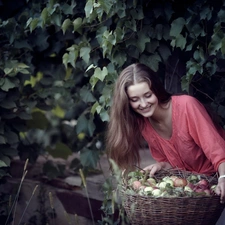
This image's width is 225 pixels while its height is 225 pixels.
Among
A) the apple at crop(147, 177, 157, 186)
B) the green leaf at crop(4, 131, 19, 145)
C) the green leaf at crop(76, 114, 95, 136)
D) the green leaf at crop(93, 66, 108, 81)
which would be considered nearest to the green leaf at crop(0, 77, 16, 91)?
the green leaf at crop(4, 131, 19, 145)

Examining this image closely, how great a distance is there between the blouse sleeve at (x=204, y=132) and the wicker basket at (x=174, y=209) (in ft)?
0.97

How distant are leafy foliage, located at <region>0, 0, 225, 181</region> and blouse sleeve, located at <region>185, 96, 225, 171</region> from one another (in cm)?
35

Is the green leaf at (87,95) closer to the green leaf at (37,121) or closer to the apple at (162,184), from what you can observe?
the green leaf at (37,121)

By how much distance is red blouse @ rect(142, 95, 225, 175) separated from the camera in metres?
3.61

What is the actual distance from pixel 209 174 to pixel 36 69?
2.02 meters

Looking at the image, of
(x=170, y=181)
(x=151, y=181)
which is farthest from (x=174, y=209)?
(x=151, y=181)

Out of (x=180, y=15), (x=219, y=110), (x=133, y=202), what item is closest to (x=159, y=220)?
(x=133, y=202)

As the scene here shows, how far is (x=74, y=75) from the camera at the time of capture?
5.16 m

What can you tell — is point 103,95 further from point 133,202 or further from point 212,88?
point 133,202

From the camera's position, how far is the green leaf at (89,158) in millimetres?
4867

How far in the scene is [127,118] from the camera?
3863 mm

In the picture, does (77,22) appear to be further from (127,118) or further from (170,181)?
(170,181)

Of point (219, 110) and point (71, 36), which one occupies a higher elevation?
point (71, 36)

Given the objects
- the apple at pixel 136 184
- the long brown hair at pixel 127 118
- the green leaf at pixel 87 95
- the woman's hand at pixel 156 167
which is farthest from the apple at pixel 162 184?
the green leaf at pixel 87 95
